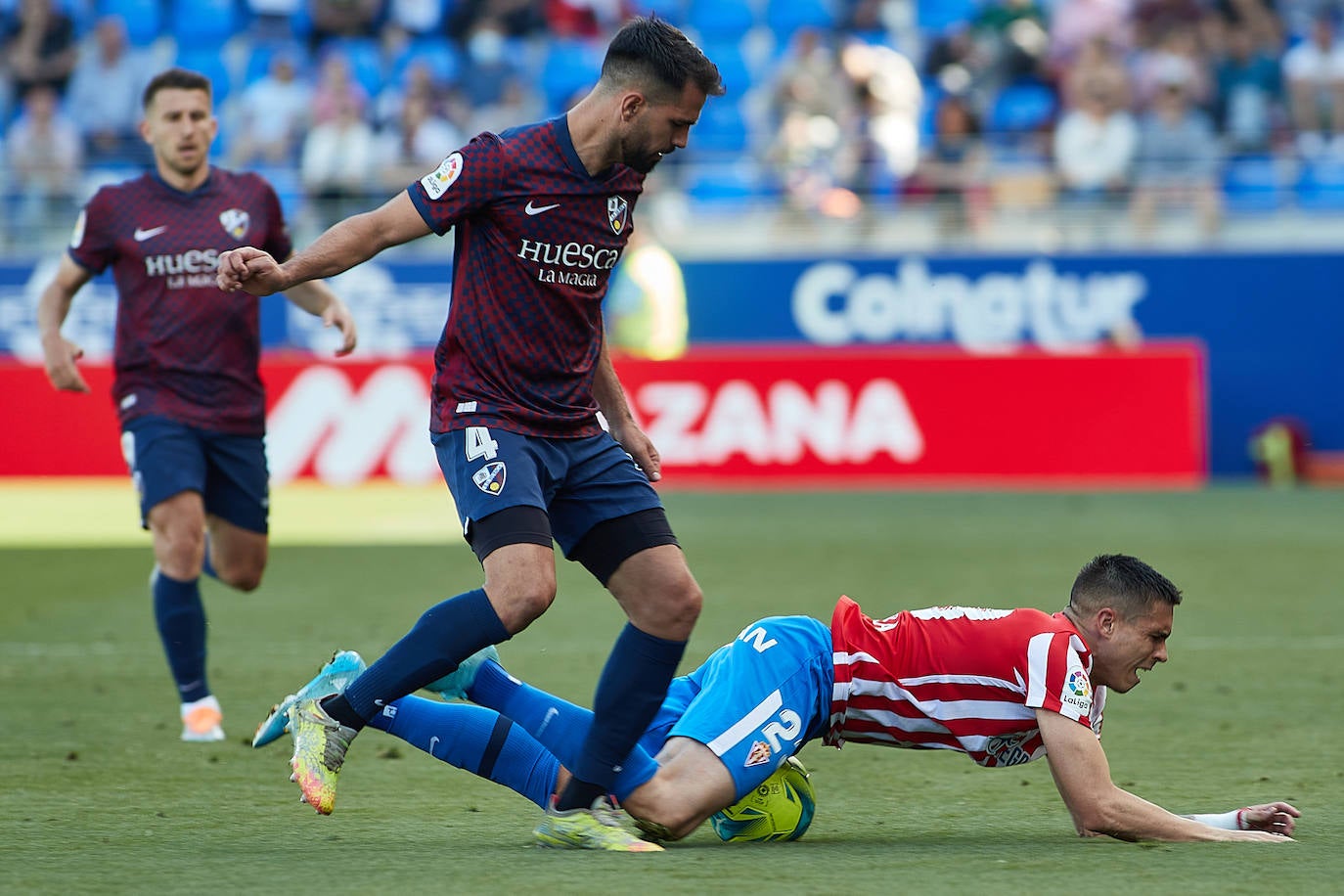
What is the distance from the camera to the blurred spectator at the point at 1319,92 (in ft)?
53.9

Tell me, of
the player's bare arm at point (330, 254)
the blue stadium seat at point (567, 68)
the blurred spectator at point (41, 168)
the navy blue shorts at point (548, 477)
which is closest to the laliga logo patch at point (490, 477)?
the navy blue shorts at point (548, 477)

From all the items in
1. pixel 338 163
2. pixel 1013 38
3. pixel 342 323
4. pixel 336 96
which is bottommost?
pixel 342 323

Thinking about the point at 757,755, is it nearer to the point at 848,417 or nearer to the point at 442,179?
the point at 442,179

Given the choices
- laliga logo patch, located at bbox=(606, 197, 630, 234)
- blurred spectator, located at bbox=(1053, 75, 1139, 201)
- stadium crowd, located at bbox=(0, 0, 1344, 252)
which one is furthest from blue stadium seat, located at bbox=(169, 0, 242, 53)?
laliga logo patch, located at bbox=(606, 197, 630, 234)

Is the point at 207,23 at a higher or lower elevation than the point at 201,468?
higher

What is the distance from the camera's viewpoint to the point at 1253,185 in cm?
1638

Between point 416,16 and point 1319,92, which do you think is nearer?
point 1319,92

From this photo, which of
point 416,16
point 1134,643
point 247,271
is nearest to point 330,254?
point 247,271

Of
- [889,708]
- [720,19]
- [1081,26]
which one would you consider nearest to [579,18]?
[720,19]

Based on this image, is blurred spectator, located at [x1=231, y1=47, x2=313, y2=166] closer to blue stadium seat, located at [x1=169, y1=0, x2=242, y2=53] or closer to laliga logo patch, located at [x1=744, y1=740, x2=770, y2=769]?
blue stadium seat, located at [x1=169, y1=0, x2=242, y2=53]

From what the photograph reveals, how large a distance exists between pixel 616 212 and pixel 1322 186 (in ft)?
43.8

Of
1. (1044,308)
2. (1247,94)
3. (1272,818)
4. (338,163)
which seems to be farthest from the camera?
(338,163)

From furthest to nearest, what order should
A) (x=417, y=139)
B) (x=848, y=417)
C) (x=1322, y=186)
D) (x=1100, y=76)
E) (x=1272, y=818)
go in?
(x=417, y=139)
(x=1100, y=76)
(x=1322, y=186)
(x=848, y=417)
(x=1272, y=818)

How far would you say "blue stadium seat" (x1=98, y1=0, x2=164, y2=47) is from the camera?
19797mm
